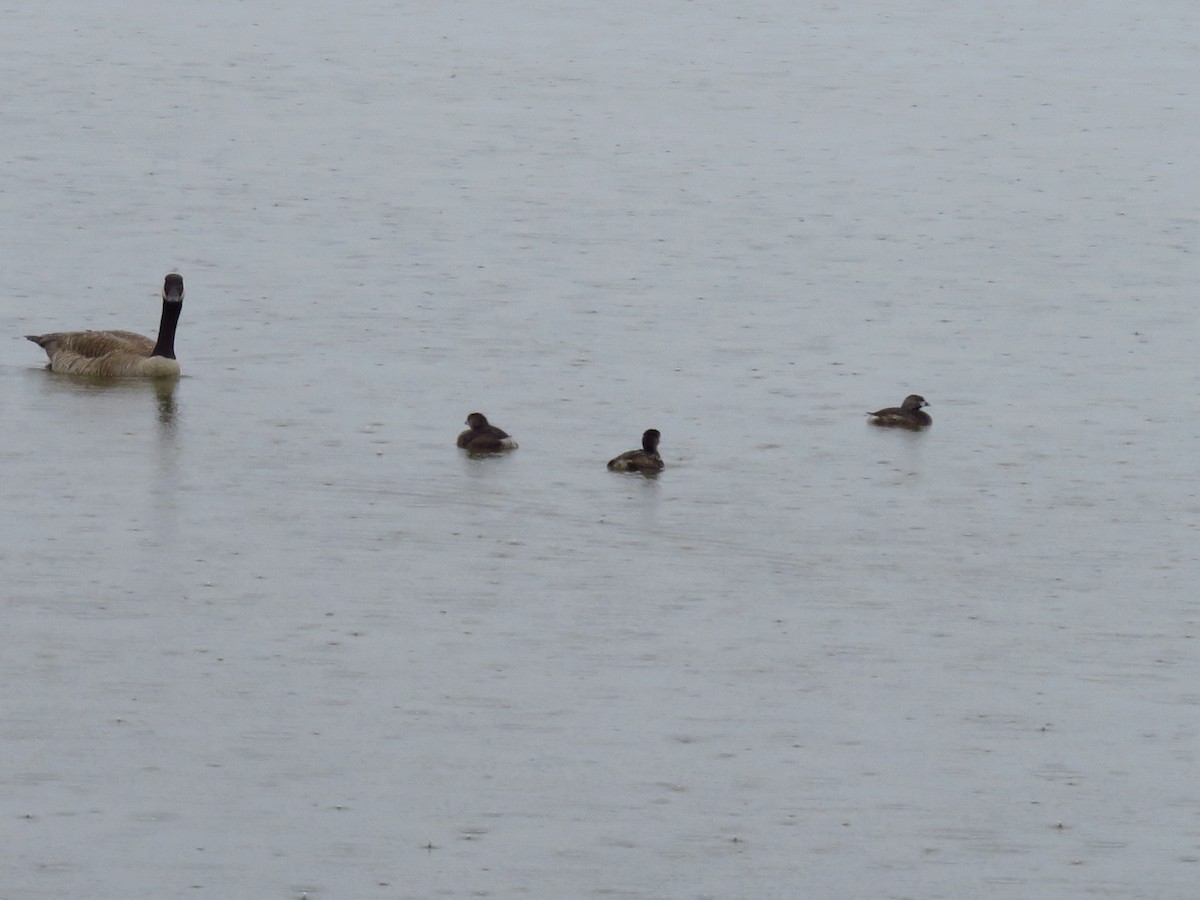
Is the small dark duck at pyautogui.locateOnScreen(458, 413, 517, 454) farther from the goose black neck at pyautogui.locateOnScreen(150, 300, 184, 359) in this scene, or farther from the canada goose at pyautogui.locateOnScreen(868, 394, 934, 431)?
the goose black neck at pyautogui.locateOnScreen(150, 300, 184, 359)

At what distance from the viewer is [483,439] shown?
41.3ft

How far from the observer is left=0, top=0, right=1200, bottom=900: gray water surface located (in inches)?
306

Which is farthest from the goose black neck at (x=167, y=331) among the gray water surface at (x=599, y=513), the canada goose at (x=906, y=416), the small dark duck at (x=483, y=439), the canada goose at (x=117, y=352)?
the canada goose at (x=906, y=416)

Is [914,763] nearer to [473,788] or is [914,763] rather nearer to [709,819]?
[709,819]

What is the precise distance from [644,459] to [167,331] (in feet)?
13.3

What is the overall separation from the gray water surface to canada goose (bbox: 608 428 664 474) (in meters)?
0.09

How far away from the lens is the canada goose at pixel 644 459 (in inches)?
481

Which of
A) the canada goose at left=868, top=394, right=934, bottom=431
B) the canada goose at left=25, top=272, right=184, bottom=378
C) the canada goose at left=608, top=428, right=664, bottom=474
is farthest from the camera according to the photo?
the canada goose at left=25, top=272, right=184, bottom=378

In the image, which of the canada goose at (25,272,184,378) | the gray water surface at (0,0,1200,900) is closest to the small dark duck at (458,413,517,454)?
the gray water surface at (0,0,1200,900)

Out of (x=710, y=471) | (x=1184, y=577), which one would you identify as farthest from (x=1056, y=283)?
(x=1184, y=577)

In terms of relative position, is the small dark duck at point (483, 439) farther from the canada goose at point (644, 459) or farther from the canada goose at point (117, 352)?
the canada goose at point (117, 352)

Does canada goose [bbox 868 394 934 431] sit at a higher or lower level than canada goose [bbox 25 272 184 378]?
lower

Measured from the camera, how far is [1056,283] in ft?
58.7

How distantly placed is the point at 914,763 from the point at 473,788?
5.43 ft
